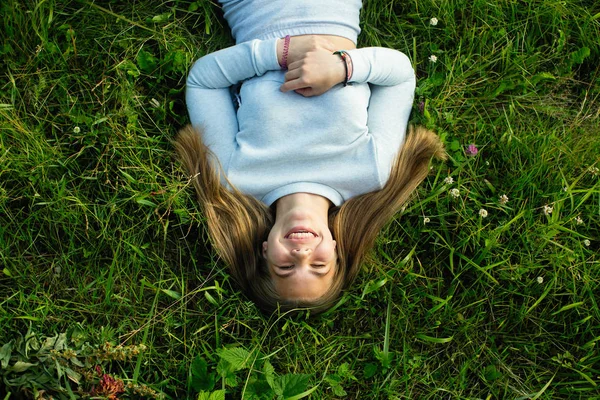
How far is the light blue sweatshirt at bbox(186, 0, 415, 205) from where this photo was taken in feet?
10.6

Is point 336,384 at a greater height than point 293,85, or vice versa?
point 293,85

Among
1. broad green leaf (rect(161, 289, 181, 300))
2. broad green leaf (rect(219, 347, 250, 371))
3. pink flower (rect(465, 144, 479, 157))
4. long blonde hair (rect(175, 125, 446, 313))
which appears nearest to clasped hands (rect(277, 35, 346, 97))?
long blonde hair (rect(175, 125, 446, 313))

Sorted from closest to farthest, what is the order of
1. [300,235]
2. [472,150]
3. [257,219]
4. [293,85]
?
1. [300,235]
2. [293,85]
3. [257,219]
4. [472,150]

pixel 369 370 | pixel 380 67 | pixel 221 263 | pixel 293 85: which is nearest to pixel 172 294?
pixel 221 263

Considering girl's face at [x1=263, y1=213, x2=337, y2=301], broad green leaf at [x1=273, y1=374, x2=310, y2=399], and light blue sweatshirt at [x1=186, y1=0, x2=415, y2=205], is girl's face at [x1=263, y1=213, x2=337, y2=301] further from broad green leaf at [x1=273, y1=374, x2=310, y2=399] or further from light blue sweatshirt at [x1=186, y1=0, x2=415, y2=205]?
broad green leaf at [x1=273, y1=374, x2=310, y2=399]

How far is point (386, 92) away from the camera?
3436 mm

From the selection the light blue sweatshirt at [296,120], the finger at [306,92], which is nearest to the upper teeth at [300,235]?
the light blue sweatshirt at [296,120]

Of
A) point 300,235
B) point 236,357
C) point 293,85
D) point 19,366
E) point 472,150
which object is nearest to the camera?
point 19,366

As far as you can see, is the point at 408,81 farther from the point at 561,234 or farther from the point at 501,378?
the point at 501,378

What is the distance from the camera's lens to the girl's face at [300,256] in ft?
9.71

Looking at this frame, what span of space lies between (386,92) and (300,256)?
3.69ft

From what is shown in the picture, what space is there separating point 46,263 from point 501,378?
102 inches

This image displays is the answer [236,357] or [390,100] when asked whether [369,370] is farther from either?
[390,100]

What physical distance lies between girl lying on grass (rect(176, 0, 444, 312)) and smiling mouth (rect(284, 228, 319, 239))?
111 mm
